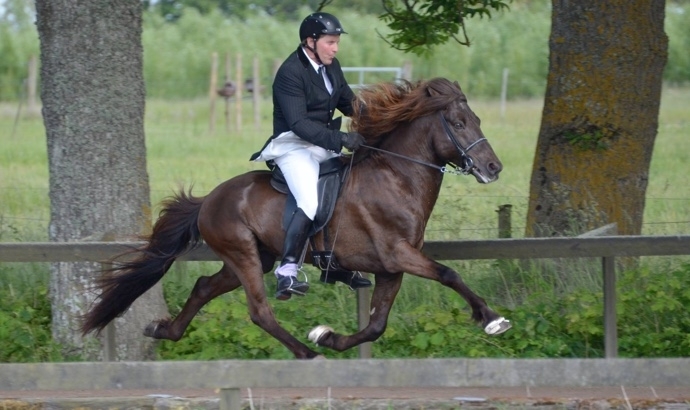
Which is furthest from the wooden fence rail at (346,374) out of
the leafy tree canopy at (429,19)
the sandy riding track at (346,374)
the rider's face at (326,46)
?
the leafy tree canopy at (429,19)

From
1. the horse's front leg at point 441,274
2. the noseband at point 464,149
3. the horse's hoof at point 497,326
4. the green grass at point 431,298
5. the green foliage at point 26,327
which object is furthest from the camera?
the green foliage at point 26,327

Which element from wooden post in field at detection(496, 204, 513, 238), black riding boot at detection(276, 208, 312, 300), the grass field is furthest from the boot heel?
wooden post in field at detection(496, 204, 513, 238)

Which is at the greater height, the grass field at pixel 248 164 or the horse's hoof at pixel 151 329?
the horse's hoof at pixel 151 329

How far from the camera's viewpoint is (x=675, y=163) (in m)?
19.1

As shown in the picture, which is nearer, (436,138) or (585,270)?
(436,138)

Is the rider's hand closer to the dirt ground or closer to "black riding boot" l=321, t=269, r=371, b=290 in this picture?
"black riding boot" l=321, t=269, r=371, b=290

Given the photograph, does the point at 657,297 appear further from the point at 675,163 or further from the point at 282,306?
the point at 675,163

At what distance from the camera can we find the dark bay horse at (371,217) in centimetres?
695

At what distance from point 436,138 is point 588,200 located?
106 inches

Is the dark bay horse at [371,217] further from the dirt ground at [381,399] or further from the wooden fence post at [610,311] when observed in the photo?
the wooden fence post at [610,311]

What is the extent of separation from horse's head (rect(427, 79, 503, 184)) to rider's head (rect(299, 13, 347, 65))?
74 cm

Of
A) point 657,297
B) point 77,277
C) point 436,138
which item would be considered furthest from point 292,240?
point 657,297

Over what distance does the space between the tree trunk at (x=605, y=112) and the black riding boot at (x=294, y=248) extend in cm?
312

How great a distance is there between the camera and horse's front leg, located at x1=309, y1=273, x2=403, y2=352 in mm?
7141
